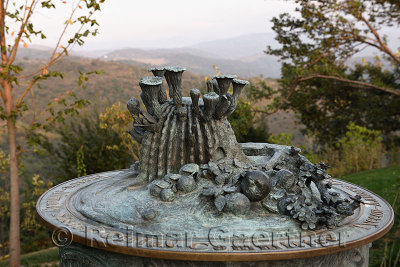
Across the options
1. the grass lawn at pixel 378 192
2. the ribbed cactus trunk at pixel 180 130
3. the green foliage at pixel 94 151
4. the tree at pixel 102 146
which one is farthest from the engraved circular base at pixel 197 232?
the green foliage at pixel 94 151

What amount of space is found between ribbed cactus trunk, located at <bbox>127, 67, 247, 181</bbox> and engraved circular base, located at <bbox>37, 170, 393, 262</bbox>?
29cm

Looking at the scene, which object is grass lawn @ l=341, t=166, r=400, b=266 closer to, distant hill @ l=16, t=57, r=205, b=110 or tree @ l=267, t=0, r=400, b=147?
tree @ l=267, t=0, r=400, b=147

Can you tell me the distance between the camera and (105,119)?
7.99 m

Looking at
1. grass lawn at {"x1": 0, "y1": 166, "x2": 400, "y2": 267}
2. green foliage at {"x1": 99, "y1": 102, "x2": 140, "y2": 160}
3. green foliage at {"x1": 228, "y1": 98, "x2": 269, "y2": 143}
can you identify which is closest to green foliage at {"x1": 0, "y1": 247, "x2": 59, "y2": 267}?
grass lawn at {"x1": 0, "y1": 166, "x2": 400, "y2": 267}

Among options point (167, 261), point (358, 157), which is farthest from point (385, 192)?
point (167, 261)

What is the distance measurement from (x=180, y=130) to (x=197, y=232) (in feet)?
2.96

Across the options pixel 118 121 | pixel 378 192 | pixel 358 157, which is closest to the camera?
pixel 378 192

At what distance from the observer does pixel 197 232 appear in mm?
2443

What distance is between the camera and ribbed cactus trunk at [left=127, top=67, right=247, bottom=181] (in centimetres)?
301

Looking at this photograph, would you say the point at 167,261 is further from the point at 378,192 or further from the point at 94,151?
the point at 94,151

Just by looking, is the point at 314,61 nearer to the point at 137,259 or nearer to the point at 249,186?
the point at 249,186

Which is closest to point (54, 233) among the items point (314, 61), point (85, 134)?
point (85, 134)

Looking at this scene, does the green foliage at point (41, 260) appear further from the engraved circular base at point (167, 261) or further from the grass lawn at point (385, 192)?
the grass lawn at point (385, 192)

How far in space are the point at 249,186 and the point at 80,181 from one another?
6.54 ft
